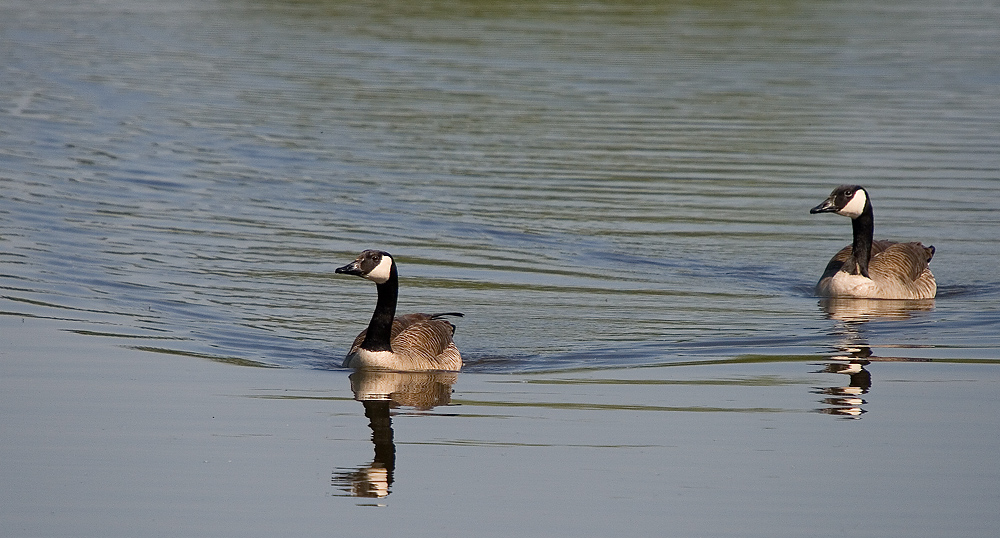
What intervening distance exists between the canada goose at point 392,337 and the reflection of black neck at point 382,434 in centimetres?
103

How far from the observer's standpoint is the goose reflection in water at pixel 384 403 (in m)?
8.57

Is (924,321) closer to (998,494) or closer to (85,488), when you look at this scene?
(998,494)

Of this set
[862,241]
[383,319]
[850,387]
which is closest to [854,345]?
[850,387]

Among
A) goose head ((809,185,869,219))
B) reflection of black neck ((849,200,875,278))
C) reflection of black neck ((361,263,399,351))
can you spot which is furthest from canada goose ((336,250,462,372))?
reflection of black neck ((849,200,875,278))

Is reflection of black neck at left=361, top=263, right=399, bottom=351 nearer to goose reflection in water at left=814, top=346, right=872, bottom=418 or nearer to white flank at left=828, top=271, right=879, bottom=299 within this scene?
goose reflection in water at left=814, top=346, right=872, bottom=418

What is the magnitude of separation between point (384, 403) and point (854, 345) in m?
4.68

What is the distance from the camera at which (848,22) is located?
42.5m

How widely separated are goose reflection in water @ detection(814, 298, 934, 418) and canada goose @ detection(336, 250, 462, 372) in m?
3.18

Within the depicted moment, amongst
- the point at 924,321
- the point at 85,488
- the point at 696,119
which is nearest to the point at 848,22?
the point at 696,119

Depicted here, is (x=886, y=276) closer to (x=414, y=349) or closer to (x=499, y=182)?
(x=414, y=349)

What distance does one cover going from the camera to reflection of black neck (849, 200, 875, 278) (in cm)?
1547

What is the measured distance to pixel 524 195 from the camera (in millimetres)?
20312

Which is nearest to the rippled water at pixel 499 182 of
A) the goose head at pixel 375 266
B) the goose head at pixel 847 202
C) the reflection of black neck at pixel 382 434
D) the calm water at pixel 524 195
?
the calm water at pixel 524 195

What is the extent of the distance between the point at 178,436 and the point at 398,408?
1.76 metres
